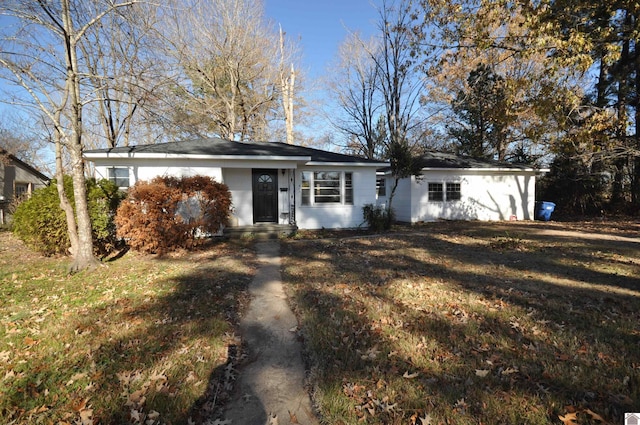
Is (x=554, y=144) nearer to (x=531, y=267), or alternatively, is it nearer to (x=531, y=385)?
(x=531, y=267)

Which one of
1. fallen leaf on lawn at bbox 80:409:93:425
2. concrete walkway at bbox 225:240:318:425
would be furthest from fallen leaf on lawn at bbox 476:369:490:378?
fallen leaf on lawn at bbox 80:409:93:425

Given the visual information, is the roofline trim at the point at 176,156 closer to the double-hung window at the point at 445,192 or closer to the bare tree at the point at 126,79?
the bare tree at the point at 126,79

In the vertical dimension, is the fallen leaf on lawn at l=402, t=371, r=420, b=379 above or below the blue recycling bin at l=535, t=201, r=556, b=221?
below

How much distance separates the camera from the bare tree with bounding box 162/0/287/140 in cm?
1870

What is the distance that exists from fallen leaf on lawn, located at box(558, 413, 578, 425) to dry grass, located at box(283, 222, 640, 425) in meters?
0.01

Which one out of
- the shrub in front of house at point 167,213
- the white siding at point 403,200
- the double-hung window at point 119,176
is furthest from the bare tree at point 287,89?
the shrub in front of house at point 167,213

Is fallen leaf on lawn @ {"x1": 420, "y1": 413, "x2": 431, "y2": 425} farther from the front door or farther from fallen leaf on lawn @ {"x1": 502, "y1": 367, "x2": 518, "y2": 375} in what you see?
the front door

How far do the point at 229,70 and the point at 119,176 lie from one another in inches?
517

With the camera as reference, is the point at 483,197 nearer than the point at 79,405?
No

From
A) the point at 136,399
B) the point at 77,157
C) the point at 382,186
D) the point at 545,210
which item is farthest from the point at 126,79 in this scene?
the point at 545,210

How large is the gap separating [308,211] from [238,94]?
1358cm

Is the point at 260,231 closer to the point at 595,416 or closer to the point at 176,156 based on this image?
the point at 176,156

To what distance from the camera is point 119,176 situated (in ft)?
34.0

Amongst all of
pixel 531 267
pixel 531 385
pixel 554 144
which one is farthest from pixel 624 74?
pixel 531 385
